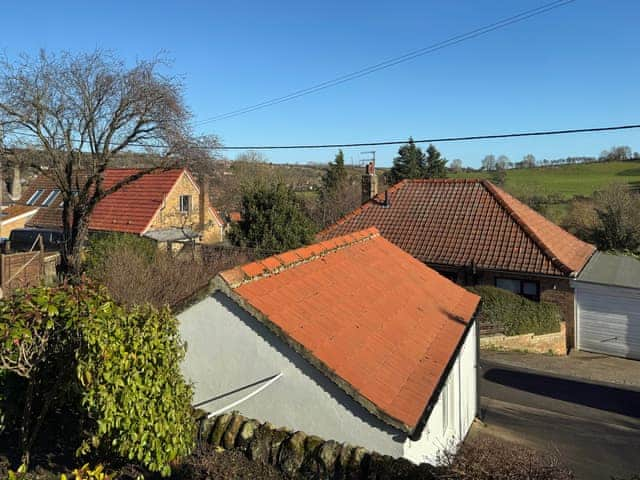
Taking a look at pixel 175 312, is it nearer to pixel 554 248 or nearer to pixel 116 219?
pixel 554 248

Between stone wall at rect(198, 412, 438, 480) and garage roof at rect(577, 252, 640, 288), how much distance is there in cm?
1580

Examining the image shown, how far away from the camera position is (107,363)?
4762 millimetres

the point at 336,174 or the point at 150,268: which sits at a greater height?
the point at 336,174

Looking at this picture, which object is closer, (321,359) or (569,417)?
(321,359)

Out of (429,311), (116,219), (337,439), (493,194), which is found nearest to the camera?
(337,439)

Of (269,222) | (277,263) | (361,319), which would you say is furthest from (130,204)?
(361,319)

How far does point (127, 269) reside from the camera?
45.6ft

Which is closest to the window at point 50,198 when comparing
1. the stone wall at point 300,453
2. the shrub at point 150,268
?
the shrub at point 150,268

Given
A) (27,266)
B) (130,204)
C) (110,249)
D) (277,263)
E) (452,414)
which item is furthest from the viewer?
(130,204)

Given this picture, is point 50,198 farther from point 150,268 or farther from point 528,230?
point 528,230

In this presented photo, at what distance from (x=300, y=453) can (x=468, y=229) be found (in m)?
17.0

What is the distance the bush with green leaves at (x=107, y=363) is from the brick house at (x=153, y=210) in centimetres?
1943

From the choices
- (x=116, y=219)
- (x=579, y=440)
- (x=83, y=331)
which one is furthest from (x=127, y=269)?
(x=116, y=219)

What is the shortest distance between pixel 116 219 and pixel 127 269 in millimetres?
15429
